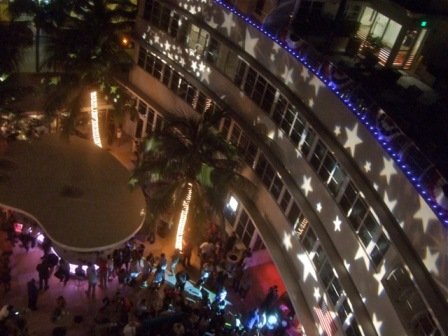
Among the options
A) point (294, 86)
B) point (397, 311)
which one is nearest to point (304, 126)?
point (294, 86)

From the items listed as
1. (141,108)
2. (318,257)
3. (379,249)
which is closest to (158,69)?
(141,108)

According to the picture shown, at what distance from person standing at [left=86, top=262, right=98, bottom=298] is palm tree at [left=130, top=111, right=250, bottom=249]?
2.73 meters

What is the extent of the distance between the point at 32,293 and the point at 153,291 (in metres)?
4.25

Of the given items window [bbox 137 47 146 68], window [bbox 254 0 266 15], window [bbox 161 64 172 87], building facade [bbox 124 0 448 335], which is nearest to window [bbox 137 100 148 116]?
building facade [bbox 124 0 448 335]

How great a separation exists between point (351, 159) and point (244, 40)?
7063 mm

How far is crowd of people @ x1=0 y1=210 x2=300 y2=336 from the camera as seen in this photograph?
16.4m

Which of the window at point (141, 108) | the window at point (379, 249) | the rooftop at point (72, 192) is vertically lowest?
the rooftop at point (72, 192)

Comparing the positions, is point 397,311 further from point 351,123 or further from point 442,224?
point 351,123

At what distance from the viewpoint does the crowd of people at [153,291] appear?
53.9 ft

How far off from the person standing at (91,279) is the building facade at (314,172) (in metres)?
6.09

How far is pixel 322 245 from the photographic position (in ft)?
48.9

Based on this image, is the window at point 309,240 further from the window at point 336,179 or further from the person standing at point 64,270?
the person standing at point 64,270

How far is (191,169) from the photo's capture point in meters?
18.2

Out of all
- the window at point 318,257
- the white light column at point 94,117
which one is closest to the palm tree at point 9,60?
the white light column at point 94,117
